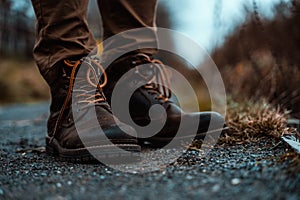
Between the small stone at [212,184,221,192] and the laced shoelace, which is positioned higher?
the laced shoelace

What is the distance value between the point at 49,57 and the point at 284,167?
3.22ft

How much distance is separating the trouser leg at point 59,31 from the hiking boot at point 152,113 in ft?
0.73

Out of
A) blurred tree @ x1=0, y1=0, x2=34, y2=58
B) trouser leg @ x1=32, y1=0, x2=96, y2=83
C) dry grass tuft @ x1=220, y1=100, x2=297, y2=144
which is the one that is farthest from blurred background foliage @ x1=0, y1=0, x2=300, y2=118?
trouser leg @ x1=32, y1=0, x2=96, y2=83

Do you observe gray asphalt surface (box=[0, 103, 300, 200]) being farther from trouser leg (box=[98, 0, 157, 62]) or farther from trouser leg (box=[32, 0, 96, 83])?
trouser leg (box=[98, 0, 157, 62])

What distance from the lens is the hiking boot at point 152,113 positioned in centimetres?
167

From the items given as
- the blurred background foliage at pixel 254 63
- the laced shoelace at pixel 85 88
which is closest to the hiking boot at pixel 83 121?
the laced shoelace at pixel 85 88

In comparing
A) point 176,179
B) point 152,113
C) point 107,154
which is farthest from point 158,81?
point 176,179

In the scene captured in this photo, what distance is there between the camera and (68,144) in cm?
142

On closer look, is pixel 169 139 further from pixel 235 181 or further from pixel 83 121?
pixel 235 181

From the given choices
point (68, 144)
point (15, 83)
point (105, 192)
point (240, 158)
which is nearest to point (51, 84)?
point (68, 144)

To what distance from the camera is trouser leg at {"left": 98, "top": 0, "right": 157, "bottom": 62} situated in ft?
5.83

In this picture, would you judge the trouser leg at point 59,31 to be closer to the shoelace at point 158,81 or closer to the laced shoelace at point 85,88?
the laced shoelace at point 85,88

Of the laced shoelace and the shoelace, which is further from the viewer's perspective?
the shoelace

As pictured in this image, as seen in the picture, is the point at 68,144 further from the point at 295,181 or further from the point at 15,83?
the point at 15,83
